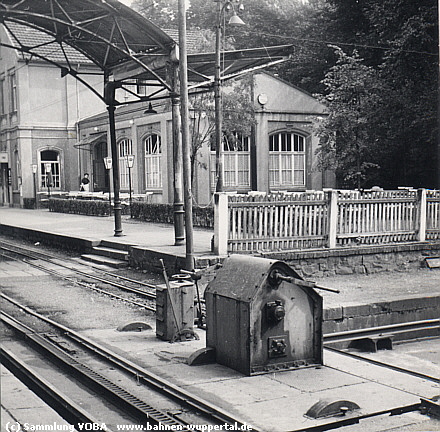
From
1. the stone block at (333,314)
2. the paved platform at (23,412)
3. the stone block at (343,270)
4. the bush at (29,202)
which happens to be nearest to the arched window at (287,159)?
the bush at (29,202)

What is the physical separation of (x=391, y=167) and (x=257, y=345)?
85.5ft

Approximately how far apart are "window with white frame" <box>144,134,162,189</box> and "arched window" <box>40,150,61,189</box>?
1048 cm

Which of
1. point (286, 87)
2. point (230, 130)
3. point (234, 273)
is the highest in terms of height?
point (286, 87)

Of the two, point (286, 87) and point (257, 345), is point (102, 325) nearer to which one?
point (257, 345)

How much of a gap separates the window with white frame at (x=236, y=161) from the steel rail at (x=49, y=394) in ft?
74.7

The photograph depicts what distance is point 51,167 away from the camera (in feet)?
135

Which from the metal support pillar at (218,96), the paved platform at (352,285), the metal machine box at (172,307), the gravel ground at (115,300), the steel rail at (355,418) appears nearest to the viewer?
the steel rail at (355,418)

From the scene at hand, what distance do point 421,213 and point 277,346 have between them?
9.71m

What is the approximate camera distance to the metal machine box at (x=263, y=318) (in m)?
6.94

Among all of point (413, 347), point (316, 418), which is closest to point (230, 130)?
point (413, 347)

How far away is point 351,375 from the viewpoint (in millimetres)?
7160

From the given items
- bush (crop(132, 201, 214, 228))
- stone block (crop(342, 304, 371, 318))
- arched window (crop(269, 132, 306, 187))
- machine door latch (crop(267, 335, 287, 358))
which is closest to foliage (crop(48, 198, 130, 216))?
bush (crop(132, 201, 214, 228))

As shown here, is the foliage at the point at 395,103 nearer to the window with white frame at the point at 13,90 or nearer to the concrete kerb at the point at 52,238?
the concrete kerb at the point at 52,238

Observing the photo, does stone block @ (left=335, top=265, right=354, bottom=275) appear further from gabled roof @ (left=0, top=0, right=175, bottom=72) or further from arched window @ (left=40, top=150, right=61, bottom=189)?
arched window @ (left=40, top=150, right=61, bottom=189)
